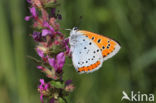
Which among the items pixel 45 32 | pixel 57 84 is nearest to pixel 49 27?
pixel 45 32

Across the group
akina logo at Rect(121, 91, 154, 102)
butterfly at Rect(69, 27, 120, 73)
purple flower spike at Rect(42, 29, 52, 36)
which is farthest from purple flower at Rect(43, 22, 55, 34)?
akina logo at Rect(121, 91, 154, 102)

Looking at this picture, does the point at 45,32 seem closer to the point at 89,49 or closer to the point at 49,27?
the point at 49,27

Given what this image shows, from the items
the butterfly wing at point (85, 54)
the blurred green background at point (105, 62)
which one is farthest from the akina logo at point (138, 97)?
the butterfly wing at point (85, 54)

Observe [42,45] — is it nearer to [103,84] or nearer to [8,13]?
[8,13]

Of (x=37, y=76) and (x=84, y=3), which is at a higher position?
(x=84, y=3)

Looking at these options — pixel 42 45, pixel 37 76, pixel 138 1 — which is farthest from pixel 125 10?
pixel 42 45

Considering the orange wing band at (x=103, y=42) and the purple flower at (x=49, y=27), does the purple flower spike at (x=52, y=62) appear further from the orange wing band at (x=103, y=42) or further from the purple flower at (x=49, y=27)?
the orange wing band at (x=103, y=42)

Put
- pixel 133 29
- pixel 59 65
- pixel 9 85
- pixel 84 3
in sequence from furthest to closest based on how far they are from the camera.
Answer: pixel 133 29, pixel 84 3, pixel 9 85, pixel 59 65

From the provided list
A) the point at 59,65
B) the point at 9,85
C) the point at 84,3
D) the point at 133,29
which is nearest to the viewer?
the point at 59,65
